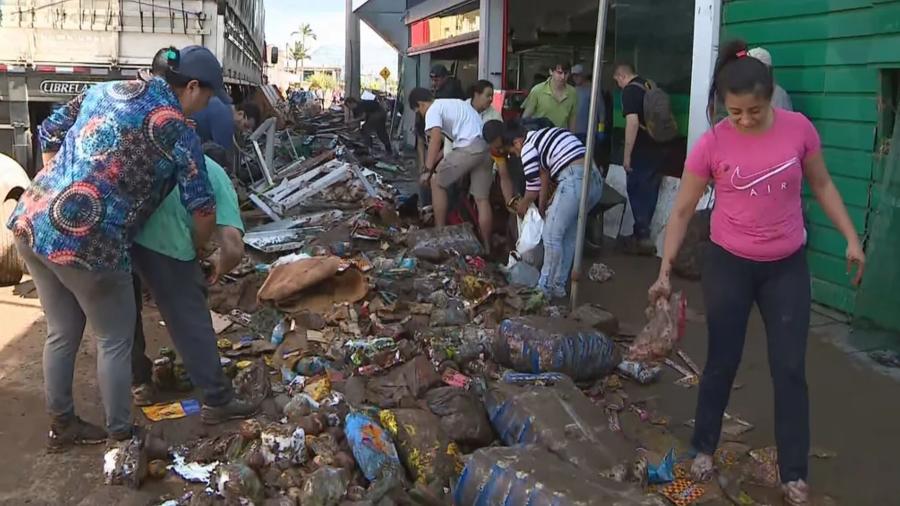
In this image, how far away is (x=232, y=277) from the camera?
6516 millimetres

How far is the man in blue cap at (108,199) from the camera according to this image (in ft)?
10.4

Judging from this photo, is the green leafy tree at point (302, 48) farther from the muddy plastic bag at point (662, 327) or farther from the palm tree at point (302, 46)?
the muddy plastic bag at point (662, 327)

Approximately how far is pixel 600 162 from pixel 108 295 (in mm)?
6722

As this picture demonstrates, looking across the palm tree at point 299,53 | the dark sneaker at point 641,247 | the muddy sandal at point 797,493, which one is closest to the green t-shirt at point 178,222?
the muddy sandal at point 797,493

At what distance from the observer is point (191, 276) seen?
3.76 meters

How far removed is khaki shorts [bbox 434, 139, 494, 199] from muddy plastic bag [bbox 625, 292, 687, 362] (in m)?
3.89

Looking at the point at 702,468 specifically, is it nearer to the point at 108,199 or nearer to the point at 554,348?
the point at 554,348

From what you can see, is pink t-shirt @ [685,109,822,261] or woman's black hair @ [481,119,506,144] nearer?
pink t-shirt @ [685,109,822,261]

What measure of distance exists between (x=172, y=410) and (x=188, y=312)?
2.21ft

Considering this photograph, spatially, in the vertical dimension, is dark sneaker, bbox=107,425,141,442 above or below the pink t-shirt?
below

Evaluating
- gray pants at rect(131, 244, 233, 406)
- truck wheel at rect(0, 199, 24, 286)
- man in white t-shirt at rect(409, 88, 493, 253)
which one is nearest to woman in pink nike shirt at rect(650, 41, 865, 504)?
gray pants at rect(131, 244, 233, 406)

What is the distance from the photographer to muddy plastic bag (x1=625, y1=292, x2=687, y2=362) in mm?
3664

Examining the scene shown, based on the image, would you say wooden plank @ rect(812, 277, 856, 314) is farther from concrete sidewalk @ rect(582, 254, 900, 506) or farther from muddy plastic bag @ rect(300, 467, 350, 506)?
muddy plastic bag @ rect(300, 467, 350, 506)

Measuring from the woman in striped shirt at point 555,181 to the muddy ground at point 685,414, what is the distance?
0.60 meters
